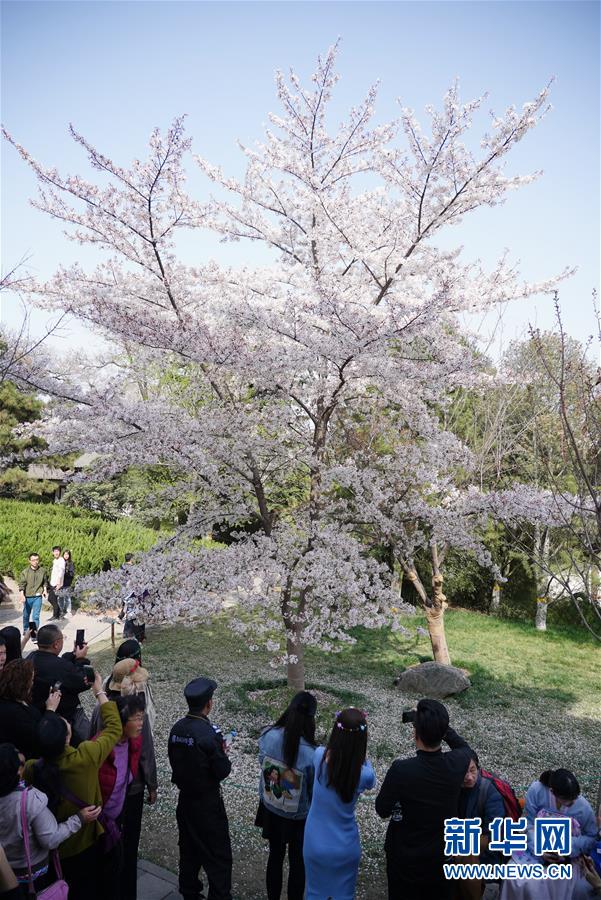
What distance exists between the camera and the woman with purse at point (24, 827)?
238 centimetres

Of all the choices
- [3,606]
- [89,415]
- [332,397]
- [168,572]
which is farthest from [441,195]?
[3,606]

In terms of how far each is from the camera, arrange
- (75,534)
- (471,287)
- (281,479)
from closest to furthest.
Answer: (471,287) → (281,479) → (75,534)

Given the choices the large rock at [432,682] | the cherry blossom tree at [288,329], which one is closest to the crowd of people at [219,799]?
the cherry blossom tree at [288,329]

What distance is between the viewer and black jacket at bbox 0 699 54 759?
2.95 m

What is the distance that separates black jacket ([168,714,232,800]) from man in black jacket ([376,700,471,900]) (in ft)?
3.06

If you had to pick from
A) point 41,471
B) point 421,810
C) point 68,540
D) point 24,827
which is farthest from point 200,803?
point 41,471

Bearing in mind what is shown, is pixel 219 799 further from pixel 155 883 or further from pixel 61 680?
pixel 61 680

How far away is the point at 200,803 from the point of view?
3.16 meters

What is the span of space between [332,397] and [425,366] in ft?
4.07

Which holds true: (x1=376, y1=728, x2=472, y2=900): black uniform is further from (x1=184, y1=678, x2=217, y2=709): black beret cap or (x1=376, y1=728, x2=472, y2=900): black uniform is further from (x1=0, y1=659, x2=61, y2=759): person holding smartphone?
(x1=0, y1=659, x2=61, y2=759): person holding smartphone

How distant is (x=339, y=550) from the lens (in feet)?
22.1

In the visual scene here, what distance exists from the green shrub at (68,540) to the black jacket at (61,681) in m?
10.6

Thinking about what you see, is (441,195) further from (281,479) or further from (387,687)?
(387,687)

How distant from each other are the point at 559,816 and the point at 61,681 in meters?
3.09
